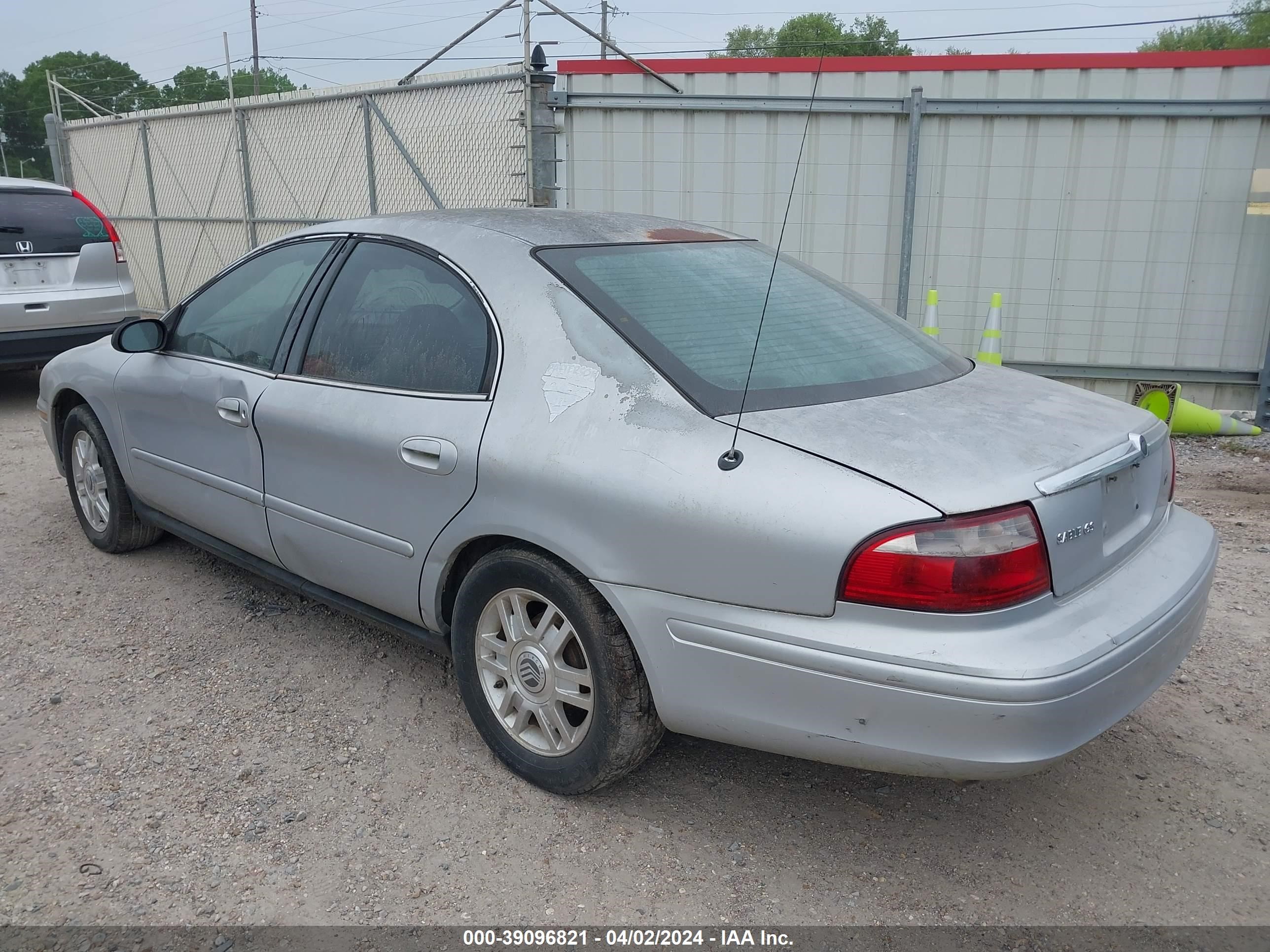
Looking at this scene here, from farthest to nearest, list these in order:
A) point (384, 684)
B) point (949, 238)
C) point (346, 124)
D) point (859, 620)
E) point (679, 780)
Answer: point (346, 124) < point (949, 238) < point (384, 684) < point (679, 780) < point (859, 620)

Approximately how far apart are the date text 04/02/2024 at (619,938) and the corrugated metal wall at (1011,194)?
252 inches

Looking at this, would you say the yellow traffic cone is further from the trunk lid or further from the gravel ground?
the trunk lid

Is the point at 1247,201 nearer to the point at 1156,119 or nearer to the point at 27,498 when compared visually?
the point at 1156,119

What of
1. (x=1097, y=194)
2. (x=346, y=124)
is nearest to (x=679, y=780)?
(x=1097, y=194)

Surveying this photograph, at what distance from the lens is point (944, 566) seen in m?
2.06

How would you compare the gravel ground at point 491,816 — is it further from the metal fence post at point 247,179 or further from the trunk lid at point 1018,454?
the metal fence post at point 247,179

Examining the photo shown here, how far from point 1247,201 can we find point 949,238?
2.13 m

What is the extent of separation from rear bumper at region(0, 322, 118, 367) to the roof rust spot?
18.5ft

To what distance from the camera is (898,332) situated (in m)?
3.24

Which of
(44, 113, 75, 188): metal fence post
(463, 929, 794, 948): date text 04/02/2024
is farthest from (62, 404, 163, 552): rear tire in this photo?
(44, 113, 75, 188): metal fence post

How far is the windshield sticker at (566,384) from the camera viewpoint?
259 cm

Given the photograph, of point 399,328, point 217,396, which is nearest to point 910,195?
point 399,328

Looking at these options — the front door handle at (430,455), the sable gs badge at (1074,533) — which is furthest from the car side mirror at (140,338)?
the sable gs badge at (1074,533)

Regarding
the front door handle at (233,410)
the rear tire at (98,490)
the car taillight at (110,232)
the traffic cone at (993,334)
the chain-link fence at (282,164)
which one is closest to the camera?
the front door handle at (233,410)
